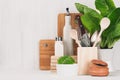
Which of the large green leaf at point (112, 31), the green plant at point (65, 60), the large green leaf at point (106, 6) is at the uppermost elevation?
the large green leaf at point (106, 6)

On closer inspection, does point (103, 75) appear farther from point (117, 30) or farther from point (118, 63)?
point (118, 63)

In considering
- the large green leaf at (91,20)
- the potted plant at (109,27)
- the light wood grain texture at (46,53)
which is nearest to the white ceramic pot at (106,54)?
the potted plant at (109,27)

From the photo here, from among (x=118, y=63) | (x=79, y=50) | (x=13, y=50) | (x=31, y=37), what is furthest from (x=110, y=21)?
(x=13, y=50)

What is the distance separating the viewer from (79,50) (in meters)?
1.30

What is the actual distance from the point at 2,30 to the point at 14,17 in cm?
10

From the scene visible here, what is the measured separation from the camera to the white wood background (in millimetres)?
1559

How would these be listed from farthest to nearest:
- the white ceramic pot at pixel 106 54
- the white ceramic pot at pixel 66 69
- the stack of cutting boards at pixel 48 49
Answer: the stack of cutting boards at pixel 48 49 → the white ceramic pot at pixel 106 54 → the white ceramic pot at pixel 66 69

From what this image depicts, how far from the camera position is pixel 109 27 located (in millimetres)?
1334

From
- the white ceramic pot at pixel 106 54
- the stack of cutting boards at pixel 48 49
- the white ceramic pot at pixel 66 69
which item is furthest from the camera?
the stack of cutting boards at pixel 48 49

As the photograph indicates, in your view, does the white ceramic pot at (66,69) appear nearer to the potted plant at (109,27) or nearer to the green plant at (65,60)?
the green plant at (65,60)

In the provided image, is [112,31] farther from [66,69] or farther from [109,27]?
[66,69]

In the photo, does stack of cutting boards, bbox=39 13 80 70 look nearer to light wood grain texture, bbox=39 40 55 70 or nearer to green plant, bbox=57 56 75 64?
light wood grain texture, bbox=39 40 55 70

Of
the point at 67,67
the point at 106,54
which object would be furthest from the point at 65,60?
the point at 106,54

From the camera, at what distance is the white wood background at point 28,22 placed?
5.11ft
